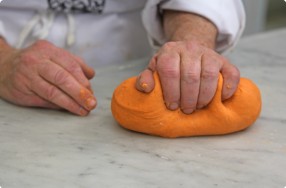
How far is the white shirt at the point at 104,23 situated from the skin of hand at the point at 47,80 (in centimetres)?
16

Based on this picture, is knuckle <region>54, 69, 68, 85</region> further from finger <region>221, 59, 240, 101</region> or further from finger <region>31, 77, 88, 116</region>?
finger <region>221, 59, 240, 101</region>

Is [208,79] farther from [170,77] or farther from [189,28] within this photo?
[189,28]

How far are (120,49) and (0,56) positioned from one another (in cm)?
33

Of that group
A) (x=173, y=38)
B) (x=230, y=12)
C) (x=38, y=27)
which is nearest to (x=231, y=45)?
(x=230, y=12)

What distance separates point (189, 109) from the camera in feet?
2.39

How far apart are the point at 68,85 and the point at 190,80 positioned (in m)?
0.23

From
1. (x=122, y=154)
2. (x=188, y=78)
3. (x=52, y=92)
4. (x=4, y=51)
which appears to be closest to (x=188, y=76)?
(x=188, y=78)

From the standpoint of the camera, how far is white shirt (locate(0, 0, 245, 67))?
0.97m

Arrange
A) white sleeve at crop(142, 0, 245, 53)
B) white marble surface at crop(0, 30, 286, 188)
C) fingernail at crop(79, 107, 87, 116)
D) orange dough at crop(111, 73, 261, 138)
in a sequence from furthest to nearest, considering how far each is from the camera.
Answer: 1. white sleeve at crop(142, 0, 245, 53)
2. fingernail at crop(79, 107, 87, 116)
3. orange dough at crop(111, 73, 261, 138)
4. white marble surface at crop(0, 30, 286, 188)

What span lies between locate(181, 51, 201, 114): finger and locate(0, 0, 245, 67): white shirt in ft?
0.79

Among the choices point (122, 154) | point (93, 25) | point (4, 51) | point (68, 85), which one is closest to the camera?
point (122, 154)

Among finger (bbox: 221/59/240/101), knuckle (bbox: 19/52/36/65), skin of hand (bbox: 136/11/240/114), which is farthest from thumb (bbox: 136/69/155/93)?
knuckle (bbox: 19/52/36/65)

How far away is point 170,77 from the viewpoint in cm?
70

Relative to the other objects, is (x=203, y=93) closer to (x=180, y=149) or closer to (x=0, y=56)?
(x=180, y=149)
